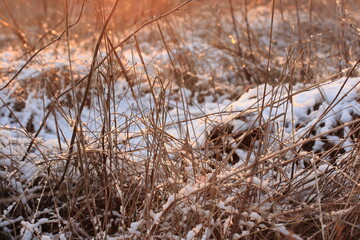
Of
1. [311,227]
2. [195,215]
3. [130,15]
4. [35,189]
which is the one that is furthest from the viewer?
[130,15]

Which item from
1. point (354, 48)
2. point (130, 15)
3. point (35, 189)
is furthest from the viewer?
point (130, 15)

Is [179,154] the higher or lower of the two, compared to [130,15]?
lower

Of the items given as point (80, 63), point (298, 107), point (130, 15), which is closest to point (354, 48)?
point (298, 107)

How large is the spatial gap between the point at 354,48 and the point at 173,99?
4.22 ft

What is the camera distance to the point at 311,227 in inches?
56.5

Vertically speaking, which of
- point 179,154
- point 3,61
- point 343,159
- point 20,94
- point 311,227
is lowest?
point 311,227

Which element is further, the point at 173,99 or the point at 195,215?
the point at 173,99

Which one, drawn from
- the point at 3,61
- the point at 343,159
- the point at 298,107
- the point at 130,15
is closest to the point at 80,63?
the point at 3,61

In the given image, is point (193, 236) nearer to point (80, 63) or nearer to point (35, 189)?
point (35, 189)

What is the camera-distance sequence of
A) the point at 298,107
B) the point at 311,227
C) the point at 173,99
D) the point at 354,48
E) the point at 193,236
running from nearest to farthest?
the point at 193,236 < the point at 311,227 < the point at 298,107 < the point at 354,48 < the point at 173,99

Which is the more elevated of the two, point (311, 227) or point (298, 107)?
point (298, 107)

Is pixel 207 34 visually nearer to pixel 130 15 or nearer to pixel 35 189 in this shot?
pixel 130 15

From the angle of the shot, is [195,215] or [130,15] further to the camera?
[130,15]

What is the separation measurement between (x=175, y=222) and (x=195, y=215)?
0.21ft
